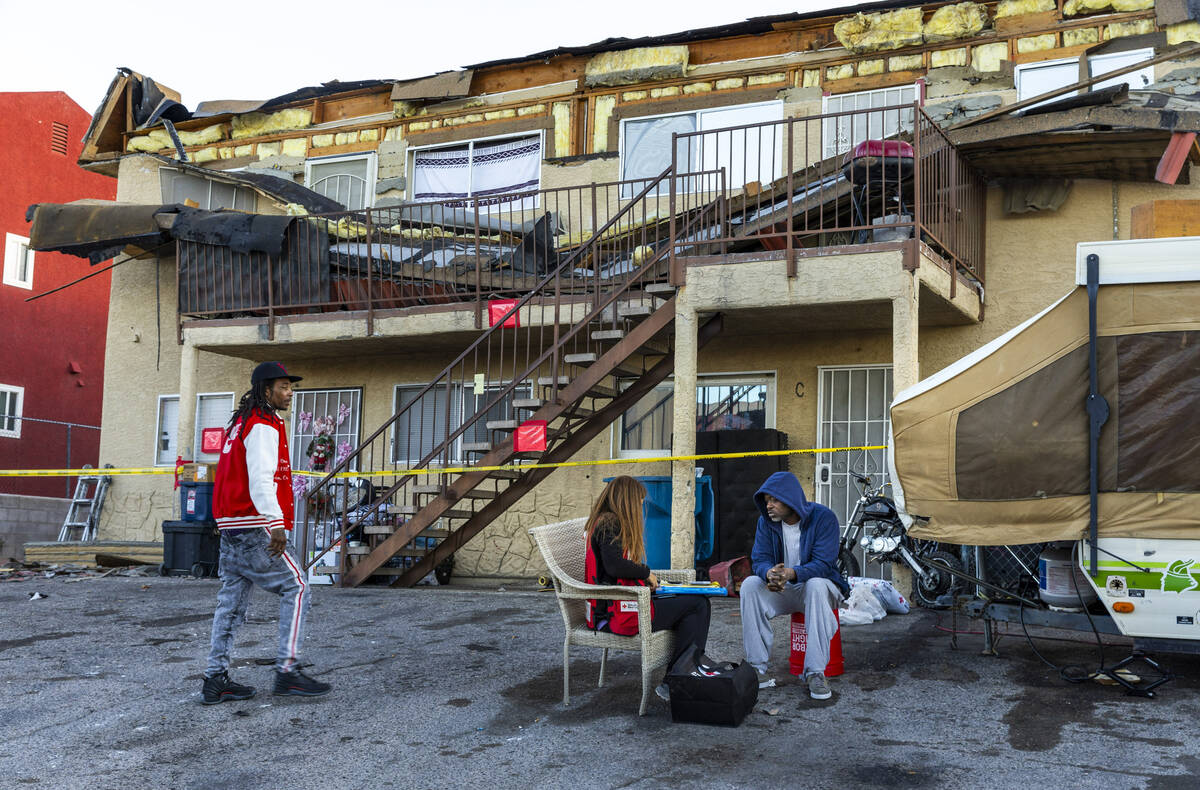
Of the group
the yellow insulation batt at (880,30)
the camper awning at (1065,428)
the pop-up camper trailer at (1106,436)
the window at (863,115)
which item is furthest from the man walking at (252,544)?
the yellow insulation batt at (880,30)

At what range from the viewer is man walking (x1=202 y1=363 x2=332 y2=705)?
5969 millimetres

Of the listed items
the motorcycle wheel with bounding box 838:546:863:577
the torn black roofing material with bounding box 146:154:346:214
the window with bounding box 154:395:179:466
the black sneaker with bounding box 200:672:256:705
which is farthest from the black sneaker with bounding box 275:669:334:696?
the window with bounding box 154:395:179:466

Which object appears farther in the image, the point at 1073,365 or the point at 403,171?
the point at 403,171

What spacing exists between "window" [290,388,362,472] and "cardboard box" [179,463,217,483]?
112 centimetres

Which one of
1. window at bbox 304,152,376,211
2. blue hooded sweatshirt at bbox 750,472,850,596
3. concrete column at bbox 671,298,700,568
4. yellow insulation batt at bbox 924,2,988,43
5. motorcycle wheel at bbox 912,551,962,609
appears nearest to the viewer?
blue hooded sweatshirt at bbox 750,472,850,596

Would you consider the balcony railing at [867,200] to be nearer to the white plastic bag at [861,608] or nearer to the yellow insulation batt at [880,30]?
the yellow insulation batt at [880,30]

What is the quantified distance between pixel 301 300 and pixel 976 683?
954 centimetres

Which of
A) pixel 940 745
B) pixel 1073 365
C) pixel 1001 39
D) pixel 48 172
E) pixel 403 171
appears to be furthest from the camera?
pixel 48 172

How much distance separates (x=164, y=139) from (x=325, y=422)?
5.71m

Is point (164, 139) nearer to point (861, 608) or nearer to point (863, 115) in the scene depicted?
point (863, 115)

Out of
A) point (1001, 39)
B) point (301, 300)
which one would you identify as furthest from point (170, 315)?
point (1001, 39)

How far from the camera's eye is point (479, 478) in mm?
11070

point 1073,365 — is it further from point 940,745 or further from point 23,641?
point 23,641

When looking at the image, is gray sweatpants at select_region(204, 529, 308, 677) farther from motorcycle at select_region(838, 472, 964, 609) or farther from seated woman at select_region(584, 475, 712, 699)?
motorcycle at select_region(838, 472, 964, 609)
